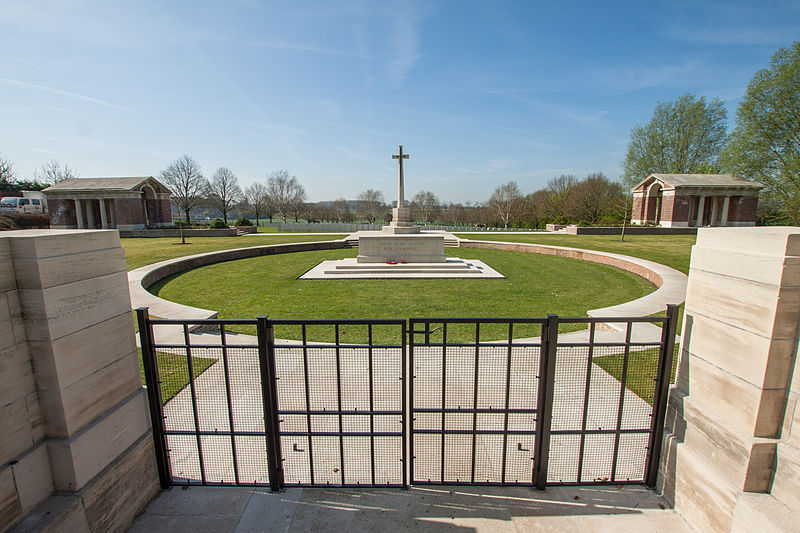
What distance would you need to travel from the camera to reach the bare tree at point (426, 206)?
78.9 m

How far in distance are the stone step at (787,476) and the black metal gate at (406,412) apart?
2.84 feet

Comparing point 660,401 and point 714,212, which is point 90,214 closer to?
point 660,401

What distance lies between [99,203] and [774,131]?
65032 millimetres

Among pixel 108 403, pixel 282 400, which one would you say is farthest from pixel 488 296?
pixel 108 403

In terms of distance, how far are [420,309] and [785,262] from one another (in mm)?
7459

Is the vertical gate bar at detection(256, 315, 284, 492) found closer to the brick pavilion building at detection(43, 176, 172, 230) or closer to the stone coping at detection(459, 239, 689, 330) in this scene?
the stone coping at detection(459, 239, 689, 330)

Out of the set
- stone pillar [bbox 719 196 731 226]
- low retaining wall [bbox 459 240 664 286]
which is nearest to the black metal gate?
low retaining wall [bbox 459 240 664 286]

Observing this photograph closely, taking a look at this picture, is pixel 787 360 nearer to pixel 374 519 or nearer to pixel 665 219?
pixel 374 519

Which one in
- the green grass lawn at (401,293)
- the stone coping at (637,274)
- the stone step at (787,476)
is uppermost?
the stone step at (787,476)

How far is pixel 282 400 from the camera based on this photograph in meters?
4.57

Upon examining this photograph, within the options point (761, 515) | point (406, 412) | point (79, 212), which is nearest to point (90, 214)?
point (79, 212)

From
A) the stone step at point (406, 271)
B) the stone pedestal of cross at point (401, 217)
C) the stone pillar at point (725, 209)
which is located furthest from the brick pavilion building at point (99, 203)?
the stone pillar at point (725, 209)

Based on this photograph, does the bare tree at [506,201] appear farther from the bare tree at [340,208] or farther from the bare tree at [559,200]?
the bare tree at [340,208]

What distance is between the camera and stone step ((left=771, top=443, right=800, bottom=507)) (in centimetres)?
226
